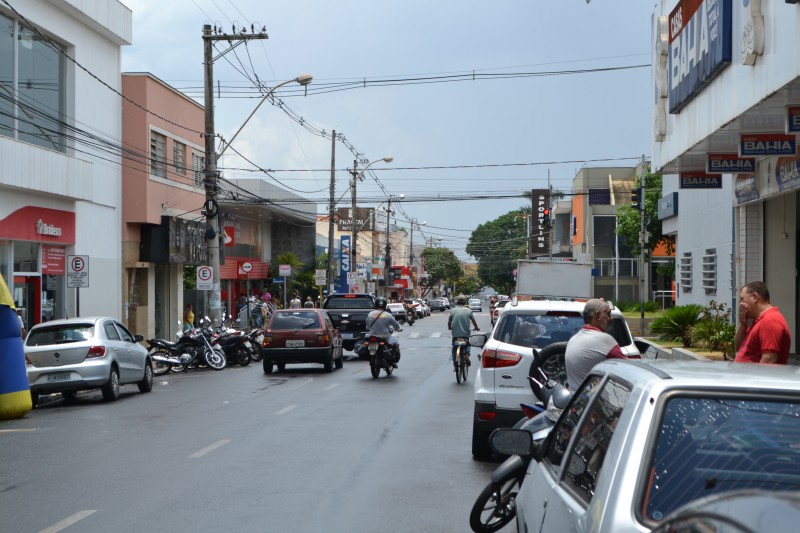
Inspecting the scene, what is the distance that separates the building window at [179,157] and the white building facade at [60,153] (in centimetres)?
382

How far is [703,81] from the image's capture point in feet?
55.7

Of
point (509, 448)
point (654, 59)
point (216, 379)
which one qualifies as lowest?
point (216, 379)

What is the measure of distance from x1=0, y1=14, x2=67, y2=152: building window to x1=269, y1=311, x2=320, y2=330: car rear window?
8616mm

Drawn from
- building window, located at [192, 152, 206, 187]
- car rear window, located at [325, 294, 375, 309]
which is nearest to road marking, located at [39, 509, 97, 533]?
car rear window, located at [325, 294, 375, 309]

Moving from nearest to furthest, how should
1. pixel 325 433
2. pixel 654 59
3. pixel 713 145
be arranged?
1. pixel 325 433
2. pixel 713 145
3. pixel 654 59

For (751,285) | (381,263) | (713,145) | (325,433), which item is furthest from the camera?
(381,263)

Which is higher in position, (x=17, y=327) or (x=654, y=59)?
(x=654, y=59)

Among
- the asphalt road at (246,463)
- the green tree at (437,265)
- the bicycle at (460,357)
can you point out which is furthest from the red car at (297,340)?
the green tree at (437,265)

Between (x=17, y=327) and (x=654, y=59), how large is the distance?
15.1 metres

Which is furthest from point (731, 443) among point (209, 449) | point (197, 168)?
point (197, 168)

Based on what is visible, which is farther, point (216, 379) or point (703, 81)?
point (216, 379)

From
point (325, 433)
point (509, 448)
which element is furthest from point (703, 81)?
point (509, 448)

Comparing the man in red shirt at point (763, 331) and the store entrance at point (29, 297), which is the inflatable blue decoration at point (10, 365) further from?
the store entrance at point (29, 297)

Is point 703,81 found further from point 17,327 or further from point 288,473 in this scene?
point 17,327
